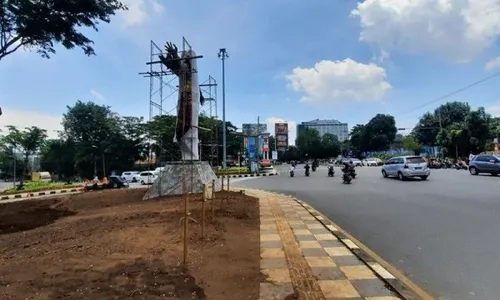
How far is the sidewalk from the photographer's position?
4.09m

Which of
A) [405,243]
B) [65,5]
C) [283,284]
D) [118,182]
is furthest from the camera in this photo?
[118,182]

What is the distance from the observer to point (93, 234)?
273 inches

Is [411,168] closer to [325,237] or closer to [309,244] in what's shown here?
[325,237]

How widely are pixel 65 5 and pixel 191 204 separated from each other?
24.0 ft

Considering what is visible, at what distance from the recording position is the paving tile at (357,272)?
15.3ft

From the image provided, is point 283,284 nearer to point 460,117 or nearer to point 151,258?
point 151,258

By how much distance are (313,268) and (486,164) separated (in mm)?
23101

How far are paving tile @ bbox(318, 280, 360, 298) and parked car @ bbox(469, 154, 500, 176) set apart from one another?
75.2ft

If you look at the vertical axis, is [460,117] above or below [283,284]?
above

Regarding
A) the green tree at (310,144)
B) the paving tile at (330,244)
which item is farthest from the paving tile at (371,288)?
the green tree at (310,144)

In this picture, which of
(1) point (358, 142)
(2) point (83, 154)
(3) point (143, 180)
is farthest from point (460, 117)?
(2) point (83, 154)

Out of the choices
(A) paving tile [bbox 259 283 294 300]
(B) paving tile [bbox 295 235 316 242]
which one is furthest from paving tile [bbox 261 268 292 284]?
(B) paving tile [bbox 295 235 316 242]

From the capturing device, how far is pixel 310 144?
106 meters

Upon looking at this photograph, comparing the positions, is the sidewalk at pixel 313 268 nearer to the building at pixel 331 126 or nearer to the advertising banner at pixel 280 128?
the advertising banner at pixel 280 128
